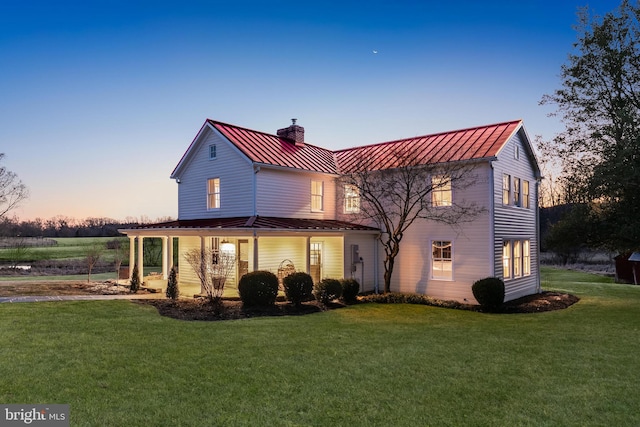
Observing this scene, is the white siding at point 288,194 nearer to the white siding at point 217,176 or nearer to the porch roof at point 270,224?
the porch roof at point 270,224

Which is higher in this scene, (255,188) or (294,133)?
(294,133)

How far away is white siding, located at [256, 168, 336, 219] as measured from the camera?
735 inches

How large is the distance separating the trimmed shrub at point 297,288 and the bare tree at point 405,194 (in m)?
4.23

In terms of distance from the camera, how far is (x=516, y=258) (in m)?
19.6

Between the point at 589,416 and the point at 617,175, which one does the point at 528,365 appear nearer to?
A: the point at 589,416

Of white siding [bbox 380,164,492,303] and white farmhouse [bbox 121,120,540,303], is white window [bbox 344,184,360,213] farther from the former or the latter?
white siding [bbox 380,164,492,303]

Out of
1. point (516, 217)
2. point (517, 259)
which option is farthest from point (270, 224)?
point (517, 259)

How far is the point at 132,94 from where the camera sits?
23.5 meters

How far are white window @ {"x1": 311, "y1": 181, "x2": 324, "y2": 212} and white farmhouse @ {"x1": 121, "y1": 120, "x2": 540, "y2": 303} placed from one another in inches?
2.1

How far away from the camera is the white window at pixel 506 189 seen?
18534 millimetres

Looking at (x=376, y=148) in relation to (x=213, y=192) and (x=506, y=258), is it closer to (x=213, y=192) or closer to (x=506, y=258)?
(x=506, y=258)

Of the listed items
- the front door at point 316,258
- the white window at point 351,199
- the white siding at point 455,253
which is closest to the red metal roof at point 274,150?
the white window at point 351,199

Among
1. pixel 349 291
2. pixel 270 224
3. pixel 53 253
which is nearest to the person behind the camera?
pixel 270 224

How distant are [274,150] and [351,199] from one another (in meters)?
4.68
